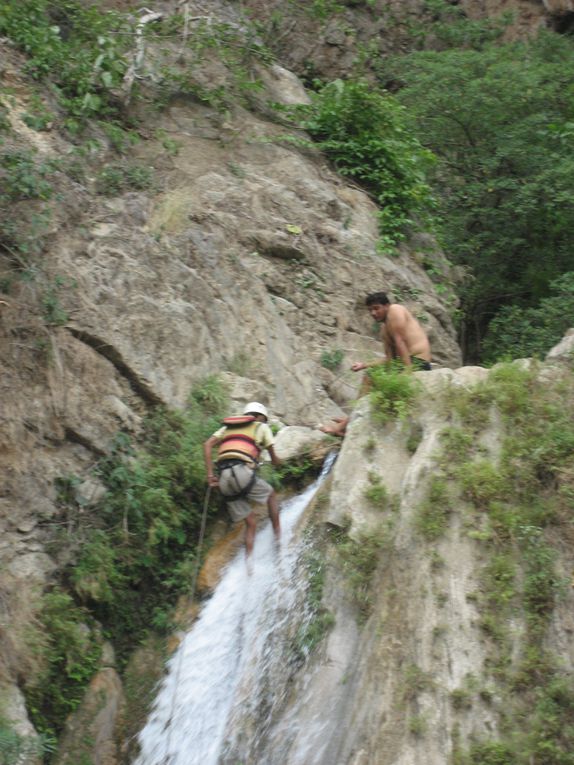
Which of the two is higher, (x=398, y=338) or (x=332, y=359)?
(x=398, y=338)

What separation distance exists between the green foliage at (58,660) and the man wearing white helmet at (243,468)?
69.9 inches

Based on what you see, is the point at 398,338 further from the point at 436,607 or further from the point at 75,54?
the point at 75,54

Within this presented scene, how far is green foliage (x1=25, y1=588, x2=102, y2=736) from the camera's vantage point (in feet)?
26.8

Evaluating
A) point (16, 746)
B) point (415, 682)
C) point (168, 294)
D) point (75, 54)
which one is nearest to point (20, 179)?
point (168, 294)

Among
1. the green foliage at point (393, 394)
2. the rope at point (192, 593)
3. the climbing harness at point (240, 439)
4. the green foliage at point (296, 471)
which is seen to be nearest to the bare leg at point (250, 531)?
the rope at point (192, 593)

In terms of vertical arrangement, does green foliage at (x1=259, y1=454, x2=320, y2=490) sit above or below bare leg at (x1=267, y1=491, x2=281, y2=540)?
below

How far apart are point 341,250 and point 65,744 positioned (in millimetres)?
8289

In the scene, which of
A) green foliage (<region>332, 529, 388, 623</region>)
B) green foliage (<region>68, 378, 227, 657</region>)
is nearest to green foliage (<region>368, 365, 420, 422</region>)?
green foliage (<region>332, 529, 388, 623</region>)

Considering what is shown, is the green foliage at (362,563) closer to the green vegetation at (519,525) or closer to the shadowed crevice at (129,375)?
the green vegetation at (519,525)

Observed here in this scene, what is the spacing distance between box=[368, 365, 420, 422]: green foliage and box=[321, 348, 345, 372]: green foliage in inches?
152

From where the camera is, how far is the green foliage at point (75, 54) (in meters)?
13.1

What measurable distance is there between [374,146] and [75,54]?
4961mm

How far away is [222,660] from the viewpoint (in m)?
8.38

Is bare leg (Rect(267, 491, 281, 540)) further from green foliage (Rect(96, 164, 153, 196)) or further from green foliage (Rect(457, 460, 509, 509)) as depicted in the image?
green foliage (Rect(96, 164, 153, 196))
